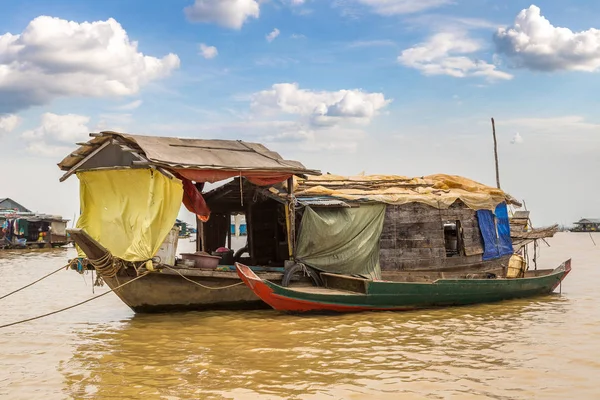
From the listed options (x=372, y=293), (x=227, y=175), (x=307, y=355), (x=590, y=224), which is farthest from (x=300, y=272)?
(x=590, y=224)

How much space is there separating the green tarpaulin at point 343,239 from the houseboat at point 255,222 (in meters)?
0.02

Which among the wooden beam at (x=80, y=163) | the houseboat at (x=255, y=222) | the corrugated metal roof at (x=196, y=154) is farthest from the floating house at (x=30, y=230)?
the corrugated metal roof at (x=196, y=154)

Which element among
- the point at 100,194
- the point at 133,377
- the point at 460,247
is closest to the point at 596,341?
the point at 460,247

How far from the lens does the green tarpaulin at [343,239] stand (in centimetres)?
1183

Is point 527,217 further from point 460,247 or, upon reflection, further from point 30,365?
point 30,365

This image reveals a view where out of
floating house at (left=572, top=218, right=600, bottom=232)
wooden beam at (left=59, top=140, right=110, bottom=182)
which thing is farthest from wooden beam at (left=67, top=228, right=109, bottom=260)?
floating house at (left=572, top=218, right=600, bottom=232)

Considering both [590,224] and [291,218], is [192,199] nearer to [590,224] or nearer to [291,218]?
[291,218]

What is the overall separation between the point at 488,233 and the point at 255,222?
6.28 m

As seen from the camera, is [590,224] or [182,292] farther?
[590,224]

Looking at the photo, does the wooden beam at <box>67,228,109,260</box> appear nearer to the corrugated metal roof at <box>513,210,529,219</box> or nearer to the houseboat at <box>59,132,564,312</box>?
the houseboat at <box>59,132,564,312</box>

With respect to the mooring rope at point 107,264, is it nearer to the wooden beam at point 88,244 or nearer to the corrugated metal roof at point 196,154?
the wooden beam at point 88,244

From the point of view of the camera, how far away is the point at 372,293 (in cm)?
1097

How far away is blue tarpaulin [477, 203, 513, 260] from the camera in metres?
14.5

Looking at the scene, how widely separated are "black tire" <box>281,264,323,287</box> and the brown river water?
0.71 m
